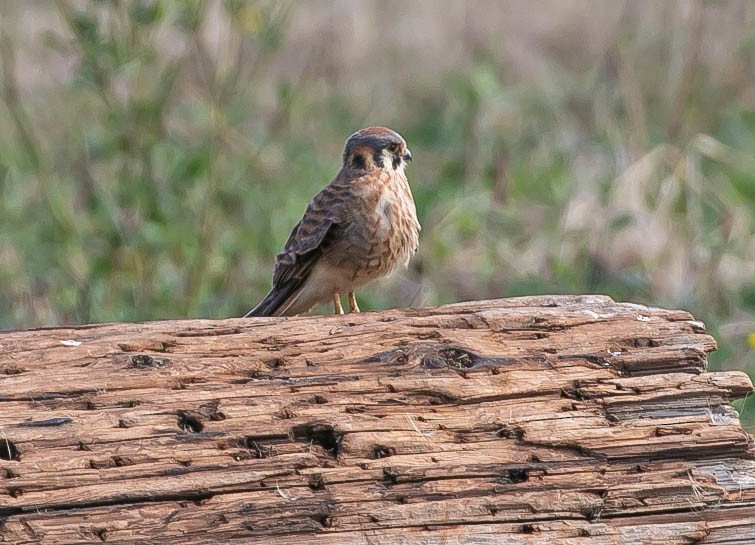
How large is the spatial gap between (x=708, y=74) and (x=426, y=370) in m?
7.38

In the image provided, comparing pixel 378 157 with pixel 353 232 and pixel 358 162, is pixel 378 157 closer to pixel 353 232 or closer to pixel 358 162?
pixel 358 162

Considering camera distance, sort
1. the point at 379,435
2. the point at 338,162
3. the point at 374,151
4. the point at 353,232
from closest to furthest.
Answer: the point at 379,435
the point at 353,232
the point at 374,151
the point at 338,162

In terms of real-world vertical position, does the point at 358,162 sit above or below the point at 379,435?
above

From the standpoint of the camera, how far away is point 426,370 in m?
3.82

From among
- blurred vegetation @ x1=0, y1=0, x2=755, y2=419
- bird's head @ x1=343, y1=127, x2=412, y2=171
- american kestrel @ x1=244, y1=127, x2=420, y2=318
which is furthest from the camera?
blurred vegetation @ x1=0, y1=0, x2=755, y2=419

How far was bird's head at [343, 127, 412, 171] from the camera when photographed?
4984 millimetres

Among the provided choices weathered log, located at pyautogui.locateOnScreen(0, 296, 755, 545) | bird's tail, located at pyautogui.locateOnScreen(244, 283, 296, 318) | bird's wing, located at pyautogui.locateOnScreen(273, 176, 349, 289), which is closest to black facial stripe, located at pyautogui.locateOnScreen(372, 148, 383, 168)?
bird's wing, located at pyautogui.locateOnScreen(273, 176, 349, 289)

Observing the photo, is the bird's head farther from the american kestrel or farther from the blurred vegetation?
the blurred vegetation

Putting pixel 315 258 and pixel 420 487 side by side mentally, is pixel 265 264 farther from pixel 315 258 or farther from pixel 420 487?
pixel 420 487

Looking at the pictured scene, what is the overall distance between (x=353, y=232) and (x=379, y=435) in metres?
1.36

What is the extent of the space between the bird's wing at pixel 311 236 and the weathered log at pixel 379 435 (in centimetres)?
94

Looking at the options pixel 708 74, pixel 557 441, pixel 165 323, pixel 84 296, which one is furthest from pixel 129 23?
pixel 708 74

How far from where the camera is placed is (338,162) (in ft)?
30.8

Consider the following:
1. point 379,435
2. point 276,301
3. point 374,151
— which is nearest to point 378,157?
point 374,151
